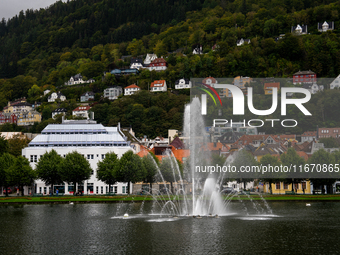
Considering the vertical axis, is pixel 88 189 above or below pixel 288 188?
below

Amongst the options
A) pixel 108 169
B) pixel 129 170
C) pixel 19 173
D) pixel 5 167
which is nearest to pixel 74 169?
pixel 108 169

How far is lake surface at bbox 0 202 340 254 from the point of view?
3769 centimetres

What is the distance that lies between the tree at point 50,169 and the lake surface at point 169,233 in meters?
31.2

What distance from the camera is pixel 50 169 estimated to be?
93938 mm

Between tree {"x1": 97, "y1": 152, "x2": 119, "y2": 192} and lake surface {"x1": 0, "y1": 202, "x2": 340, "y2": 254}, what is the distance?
102 feet

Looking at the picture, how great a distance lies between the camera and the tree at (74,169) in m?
92.8

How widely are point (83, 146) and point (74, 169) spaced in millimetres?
15594

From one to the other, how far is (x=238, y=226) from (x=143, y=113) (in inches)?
5917

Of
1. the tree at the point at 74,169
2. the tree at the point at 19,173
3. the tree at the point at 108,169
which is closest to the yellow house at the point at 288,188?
the tree at the point at 108,169

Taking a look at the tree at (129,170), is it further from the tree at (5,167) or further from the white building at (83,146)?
the tree at (5,167)

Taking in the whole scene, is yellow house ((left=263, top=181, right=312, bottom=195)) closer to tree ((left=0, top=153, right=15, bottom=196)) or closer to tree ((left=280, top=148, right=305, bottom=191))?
tree ((left=280, top=148, right=305, bottom=191))

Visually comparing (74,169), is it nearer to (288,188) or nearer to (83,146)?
(83,146)

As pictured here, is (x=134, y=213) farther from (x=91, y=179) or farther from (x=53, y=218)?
(x=91, y=179)

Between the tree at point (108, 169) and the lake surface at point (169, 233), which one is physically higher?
the tree at point (108, 169)
